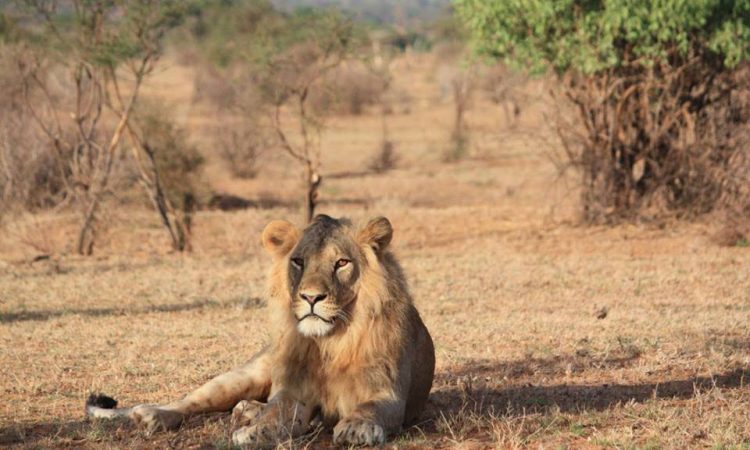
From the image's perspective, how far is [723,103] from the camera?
15.6m

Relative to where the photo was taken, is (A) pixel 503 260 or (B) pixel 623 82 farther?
(B) pixel 623 82

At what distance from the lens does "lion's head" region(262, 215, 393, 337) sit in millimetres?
5020

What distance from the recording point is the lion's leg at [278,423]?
5.07m

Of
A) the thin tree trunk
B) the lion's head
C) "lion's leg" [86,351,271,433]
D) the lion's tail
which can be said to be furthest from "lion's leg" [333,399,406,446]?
the thin tree trunk

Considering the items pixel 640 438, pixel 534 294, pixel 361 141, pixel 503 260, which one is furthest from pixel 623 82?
pixel 361 141

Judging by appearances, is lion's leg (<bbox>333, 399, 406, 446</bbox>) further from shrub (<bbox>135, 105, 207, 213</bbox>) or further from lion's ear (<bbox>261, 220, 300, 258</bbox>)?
shrub (<bbox>135, 105, 207, 213</bbox>)

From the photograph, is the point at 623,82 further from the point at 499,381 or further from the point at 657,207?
the point at 499,381

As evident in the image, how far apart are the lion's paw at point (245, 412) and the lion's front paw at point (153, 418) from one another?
12.1 inches

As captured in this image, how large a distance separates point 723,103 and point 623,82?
1377mm

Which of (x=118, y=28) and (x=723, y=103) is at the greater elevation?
(x=118, y=28)

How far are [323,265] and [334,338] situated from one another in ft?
1.12

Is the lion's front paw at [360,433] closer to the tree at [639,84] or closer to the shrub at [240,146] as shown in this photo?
the tree at [639,84]

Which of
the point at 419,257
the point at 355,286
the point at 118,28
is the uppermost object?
the point at 118,28

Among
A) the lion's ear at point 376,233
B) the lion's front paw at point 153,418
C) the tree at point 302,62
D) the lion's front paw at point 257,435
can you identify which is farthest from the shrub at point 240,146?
the lion's front paw at point 257,435
